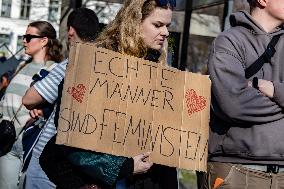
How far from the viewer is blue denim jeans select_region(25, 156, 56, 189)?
3.60 m

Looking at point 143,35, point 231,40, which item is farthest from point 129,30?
point 231,40

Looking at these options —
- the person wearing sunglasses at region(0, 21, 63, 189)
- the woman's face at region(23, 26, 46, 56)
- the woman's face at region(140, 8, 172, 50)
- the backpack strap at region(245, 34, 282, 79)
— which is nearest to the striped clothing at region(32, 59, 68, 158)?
the woman's face at region(140, 8, 172, 50)

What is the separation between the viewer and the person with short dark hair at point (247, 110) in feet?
10.9

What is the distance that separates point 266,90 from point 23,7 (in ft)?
183

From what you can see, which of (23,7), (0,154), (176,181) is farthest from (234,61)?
(23,7)

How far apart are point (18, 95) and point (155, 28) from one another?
2294 millimetres

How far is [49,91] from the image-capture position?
375 centimetres

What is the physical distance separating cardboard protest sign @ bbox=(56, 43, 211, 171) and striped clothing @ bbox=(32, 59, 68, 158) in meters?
0.40

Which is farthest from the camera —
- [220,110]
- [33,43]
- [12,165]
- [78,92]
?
[33,43]

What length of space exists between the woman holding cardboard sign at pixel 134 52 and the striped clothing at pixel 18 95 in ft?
6.98

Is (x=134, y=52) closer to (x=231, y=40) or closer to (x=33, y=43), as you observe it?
(x=231, y=40)

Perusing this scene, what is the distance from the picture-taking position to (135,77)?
3.00m

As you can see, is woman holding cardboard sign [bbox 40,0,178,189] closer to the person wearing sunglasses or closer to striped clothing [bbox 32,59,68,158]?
striped clothing [bbox 32,59,68,158]

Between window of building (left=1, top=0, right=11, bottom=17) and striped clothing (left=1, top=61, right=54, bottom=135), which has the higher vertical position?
window of building (left=1, top=0, right=11, bottom=17)
